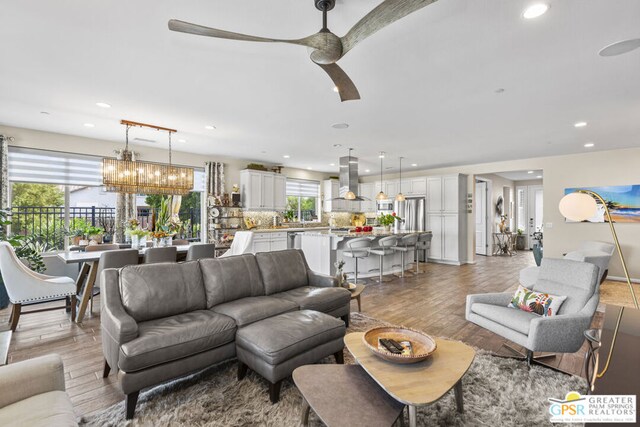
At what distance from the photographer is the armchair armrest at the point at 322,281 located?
12.3ft

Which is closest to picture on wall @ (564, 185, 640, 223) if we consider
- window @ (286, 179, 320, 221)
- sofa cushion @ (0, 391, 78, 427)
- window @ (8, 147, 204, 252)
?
window @ (286, 179, 320, 221)

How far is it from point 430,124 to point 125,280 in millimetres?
4556

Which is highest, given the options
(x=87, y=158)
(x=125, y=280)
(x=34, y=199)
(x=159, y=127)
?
(x=159, y=127)

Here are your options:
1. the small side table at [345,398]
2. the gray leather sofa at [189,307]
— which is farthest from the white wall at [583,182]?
the small side table at [345,398]

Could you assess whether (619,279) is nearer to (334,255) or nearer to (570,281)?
(570,281)

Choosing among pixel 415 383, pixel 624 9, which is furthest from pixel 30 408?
pixel 624 9

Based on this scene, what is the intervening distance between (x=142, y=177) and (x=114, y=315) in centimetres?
315

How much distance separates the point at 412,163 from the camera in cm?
841

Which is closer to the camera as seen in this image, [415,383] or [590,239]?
[415,383]

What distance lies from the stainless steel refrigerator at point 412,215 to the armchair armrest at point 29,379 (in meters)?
8.19

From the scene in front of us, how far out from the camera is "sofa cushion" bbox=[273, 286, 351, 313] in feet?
10.2

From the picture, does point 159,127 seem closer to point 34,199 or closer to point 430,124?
point 34,199

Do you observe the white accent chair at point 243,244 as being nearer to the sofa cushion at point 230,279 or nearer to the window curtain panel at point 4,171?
the sofa cushion at point 230,279

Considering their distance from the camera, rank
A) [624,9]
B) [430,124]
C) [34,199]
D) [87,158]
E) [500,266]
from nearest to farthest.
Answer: [624,9] < [430,124] < [34,199] < [87,158] < [500,266]
